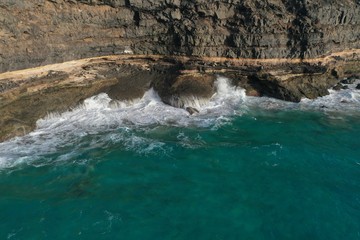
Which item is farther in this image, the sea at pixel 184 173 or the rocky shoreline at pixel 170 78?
the rocky shoreline at pixel 170 78

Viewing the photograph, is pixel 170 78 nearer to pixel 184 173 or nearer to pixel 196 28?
pixel 196 28

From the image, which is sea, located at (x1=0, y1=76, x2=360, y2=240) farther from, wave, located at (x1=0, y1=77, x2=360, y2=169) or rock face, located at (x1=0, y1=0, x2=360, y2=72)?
rock face, located at (x1=0, y1=0, x2=360, y2=72)

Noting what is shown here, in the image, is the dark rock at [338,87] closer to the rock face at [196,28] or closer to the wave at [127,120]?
the wave at [127,120]

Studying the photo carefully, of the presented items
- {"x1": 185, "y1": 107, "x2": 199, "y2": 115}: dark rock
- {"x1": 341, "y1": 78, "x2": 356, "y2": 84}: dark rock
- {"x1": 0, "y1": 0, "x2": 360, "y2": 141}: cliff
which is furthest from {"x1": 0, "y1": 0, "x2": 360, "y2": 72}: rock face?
{"x1": 185, "y1": 107, "x2": 199, "y2": 115}: dark rock

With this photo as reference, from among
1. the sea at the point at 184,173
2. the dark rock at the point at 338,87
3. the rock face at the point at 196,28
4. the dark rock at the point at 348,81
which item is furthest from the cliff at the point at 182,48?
the sea at the point at 184,173

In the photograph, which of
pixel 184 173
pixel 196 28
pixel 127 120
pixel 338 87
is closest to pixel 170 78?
pixel 196 28

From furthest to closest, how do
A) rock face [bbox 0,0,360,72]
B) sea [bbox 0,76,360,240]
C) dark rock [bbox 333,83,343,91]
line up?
dark rock [bbox 333,83,343,91] → rock face [bbox 0,0,360,72] → sea [bbox 0,76,360,240]

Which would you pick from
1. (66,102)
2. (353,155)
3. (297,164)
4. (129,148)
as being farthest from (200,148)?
(66,102)
